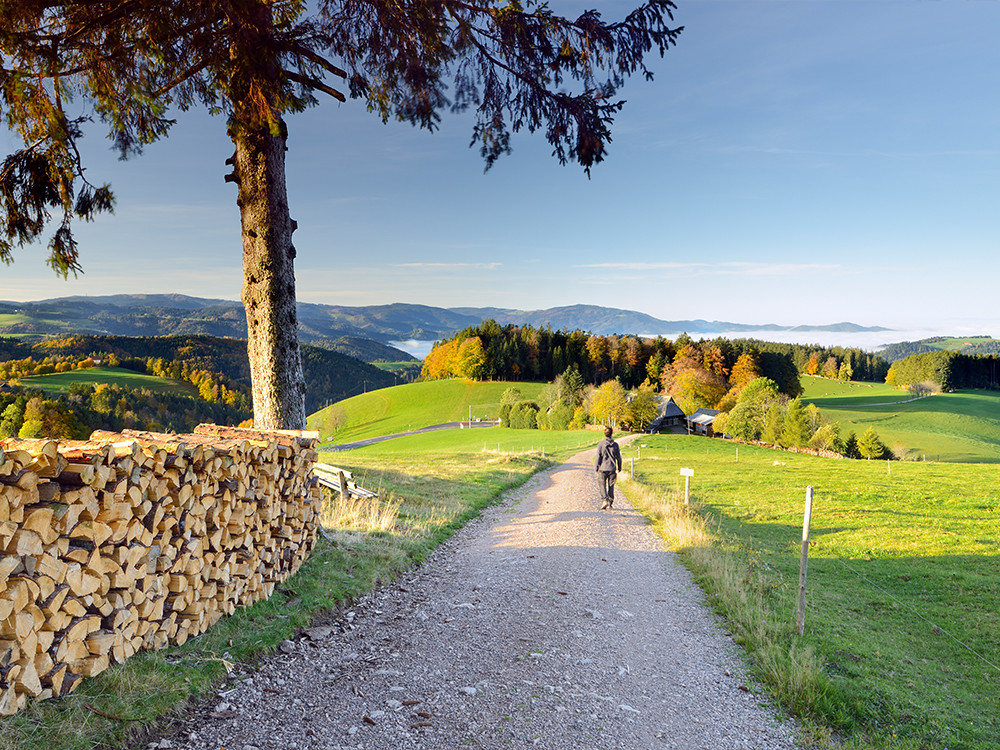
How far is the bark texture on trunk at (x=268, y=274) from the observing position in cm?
787

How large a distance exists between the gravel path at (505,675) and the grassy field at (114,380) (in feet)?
156

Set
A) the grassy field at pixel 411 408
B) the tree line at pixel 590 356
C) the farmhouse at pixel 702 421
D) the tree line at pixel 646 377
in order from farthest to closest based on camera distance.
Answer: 1. the tree line at pixel 590 356
2. the grassy field at pixel 411 408
3. the farmhouse at pixel 702 421
4. the tree line at pixel 646 377

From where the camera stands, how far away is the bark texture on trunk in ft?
25.8

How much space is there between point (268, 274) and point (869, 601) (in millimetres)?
10805

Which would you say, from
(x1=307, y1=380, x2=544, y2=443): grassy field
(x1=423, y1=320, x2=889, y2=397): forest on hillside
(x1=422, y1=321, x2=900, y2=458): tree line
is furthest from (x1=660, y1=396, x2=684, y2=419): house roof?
(x1=307, y1=380, x2=544, y2=443): grassy field

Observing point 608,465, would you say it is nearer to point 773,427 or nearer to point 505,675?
point 505,675

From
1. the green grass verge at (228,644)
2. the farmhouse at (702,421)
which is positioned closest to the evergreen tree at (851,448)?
the farmhouse at (702,421)

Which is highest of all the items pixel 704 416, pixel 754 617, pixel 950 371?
pixel 950 371

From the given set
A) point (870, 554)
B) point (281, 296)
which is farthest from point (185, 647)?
point (870, 554)

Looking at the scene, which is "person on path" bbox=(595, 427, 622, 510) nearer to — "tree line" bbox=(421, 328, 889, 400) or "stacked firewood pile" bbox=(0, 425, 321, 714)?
"stacked firewood pile" bbox=(0, 425, 321, 714)

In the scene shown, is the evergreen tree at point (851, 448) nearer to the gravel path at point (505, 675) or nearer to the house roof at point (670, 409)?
the house roof at point (670, 409)

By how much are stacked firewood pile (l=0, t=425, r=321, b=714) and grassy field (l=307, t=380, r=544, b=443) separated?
68848mm

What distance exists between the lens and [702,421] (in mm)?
69062

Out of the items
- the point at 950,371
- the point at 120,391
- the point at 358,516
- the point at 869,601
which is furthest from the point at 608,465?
the point at 950,371
